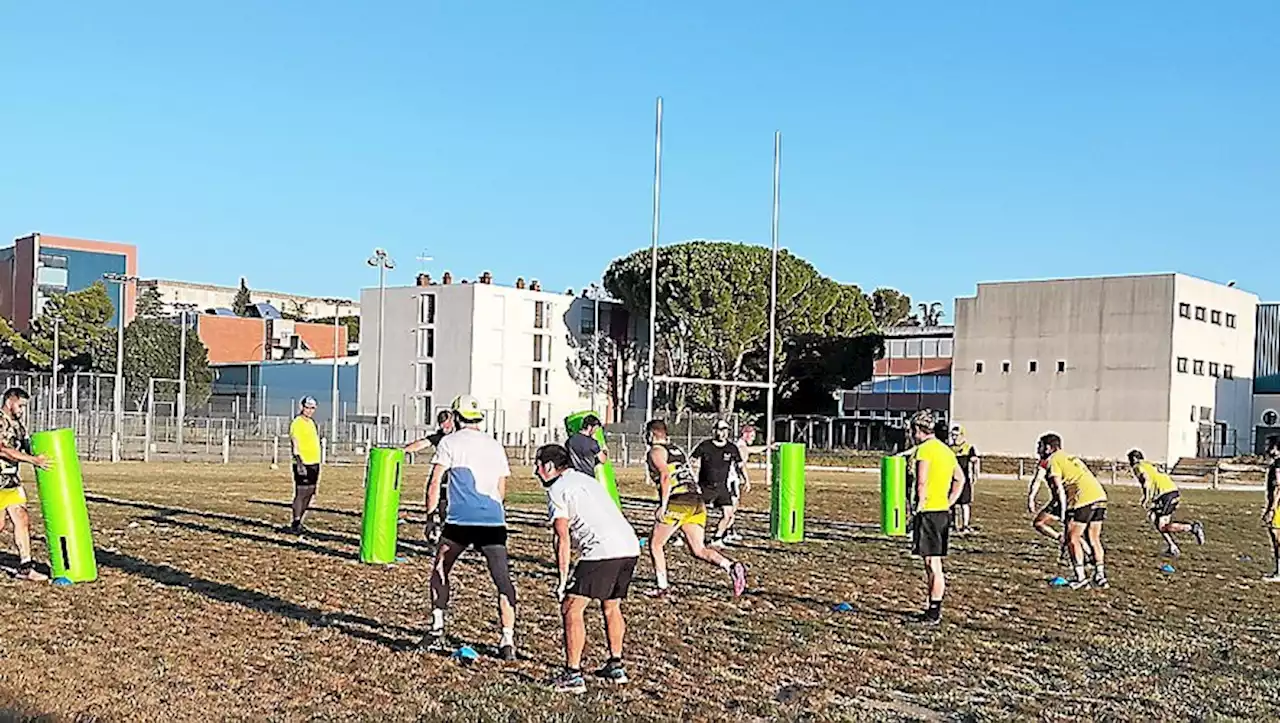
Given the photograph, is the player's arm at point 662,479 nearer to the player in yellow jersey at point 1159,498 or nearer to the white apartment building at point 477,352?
the player in yellow jersey at point 1159,498

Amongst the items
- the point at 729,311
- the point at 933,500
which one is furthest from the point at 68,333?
the point at 933,500

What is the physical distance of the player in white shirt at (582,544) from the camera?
350 inches

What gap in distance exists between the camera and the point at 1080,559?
51.4 ft

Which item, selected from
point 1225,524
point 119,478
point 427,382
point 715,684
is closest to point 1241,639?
point 715,684

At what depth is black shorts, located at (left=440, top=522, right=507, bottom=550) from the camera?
32.6 feet

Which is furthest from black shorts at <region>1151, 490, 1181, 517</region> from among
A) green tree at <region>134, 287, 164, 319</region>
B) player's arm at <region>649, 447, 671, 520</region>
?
green tree at <region>134, 287, 164, 319</region>

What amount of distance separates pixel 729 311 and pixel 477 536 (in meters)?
64.0

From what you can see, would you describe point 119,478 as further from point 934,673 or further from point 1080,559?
point 934,673

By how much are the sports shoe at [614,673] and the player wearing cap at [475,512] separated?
0.88 m

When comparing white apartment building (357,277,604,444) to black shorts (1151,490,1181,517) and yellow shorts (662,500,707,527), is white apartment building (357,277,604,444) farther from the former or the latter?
yellow shorts (662,500,707,527)

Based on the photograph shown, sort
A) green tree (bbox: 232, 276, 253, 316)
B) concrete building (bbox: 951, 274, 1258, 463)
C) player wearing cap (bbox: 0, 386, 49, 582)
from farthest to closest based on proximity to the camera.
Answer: green tree (bbox: 232, 276, 253, 316) → concrete building (bbox: 951, 274, 1258, 463) → player wearing cap (bbox: 0, 386, 49, 582)

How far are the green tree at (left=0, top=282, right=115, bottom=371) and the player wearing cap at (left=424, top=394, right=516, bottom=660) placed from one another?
78.1 m

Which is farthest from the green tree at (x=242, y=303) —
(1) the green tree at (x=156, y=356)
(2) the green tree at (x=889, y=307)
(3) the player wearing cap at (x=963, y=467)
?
(3) the player wearing cap at (x=963, y=467)

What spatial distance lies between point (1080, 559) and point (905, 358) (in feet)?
247
